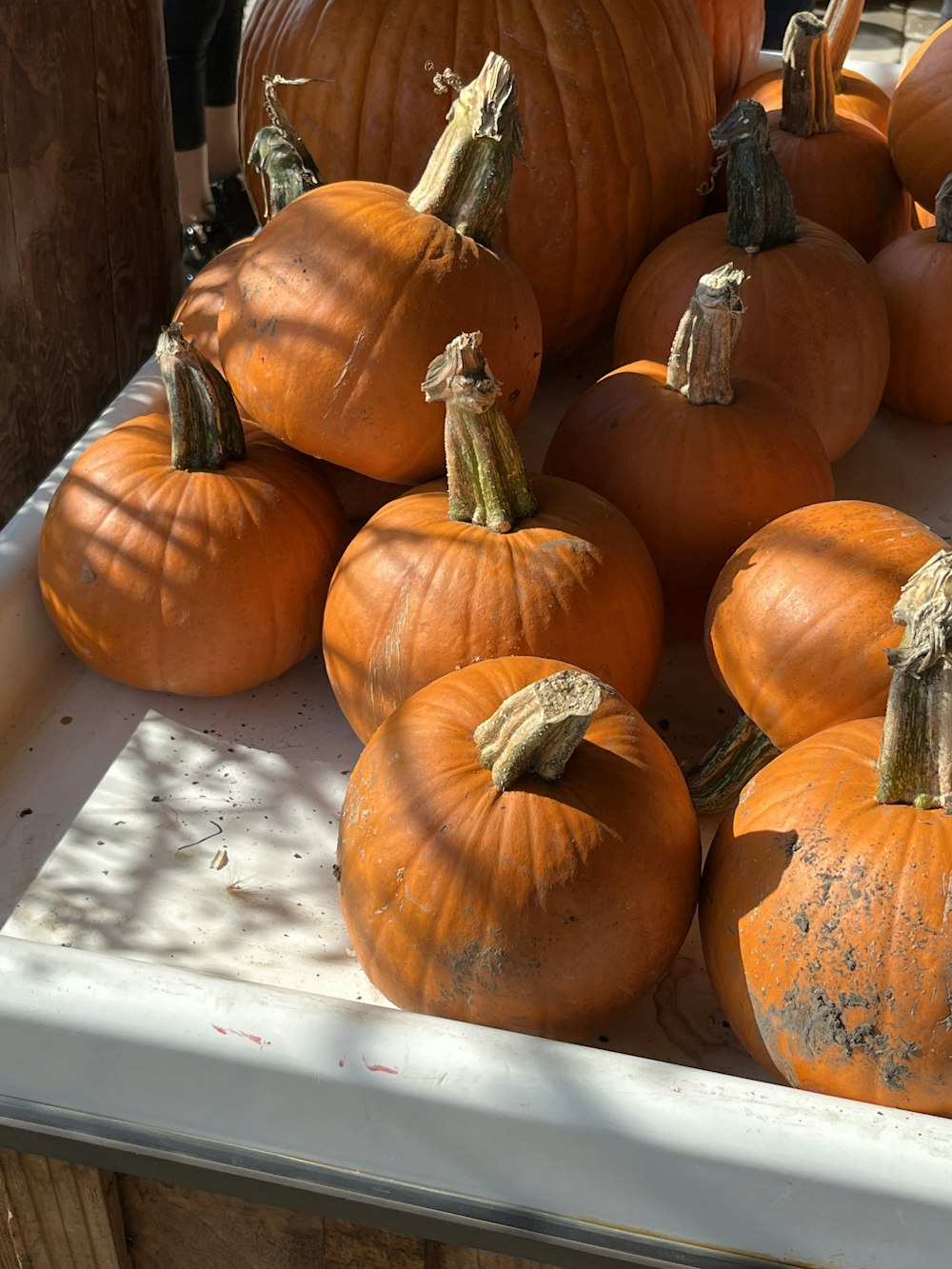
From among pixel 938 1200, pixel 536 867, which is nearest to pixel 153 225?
pixel 536 867

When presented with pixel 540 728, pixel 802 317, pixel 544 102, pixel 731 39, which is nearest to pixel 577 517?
pixel 540 728

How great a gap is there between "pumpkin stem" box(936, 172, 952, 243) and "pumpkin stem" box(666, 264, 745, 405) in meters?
0.52

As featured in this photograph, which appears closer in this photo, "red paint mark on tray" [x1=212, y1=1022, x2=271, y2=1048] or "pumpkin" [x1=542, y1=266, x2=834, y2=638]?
"red paint mark on tray" [x1=212, y1=1022, x2=271, y2=1048]

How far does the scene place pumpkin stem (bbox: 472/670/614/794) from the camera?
0.97 m

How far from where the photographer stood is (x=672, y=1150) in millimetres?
880

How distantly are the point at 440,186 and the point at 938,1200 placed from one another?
110cm

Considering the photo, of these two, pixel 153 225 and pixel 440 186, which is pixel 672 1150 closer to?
pixel 440 186

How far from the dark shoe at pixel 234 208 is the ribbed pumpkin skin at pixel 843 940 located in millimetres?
2683

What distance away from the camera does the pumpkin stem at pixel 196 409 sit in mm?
1403

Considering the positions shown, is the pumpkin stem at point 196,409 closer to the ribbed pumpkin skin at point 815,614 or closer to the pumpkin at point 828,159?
the ribbed pumpkin skin at point 815,614

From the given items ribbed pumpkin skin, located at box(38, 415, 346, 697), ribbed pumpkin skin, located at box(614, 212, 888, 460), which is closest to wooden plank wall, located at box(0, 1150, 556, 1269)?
ribbed pumpkin skin, located at box(38, 415, 346, 697)

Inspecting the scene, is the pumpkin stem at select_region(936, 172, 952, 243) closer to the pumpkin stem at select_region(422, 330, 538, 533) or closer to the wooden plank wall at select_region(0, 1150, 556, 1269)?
the pumpkin stem at select_region(422, 330, 538, 533)

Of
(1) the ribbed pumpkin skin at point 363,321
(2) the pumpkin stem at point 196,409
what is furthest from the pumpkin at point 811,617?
(2) the pumpkin stem at point 196,409

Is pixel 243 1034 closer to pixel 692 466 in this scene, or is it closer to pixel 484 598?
pixel 484 598
